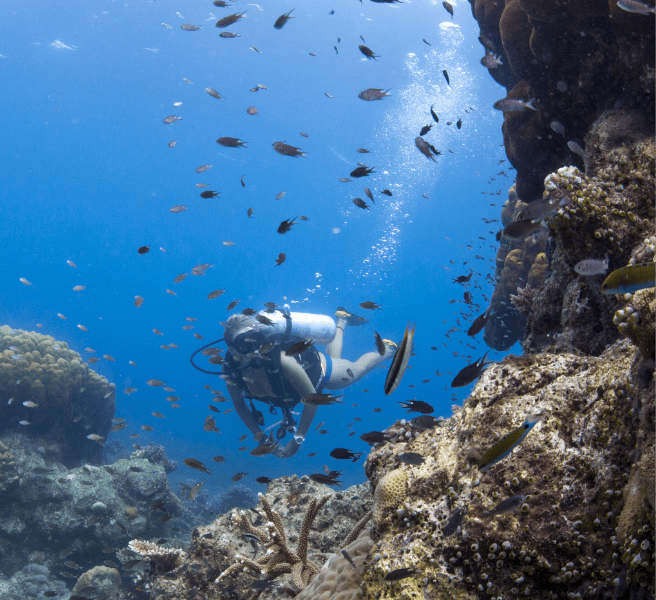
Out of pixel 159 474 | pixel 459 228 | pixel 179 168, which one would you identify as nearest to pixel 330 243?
pixel 459 228

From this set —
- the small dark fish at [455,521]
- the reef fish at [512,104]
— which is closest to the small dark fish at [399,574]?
the small dark fish at [455,521]

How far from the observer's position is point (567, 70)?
4781 millimetres

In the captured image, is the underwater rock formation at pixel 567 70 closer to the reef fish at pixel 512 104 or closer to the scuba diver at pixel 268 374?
the reef fish at pixel 512 104

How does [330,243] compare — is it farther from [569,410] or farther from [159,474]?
[569,410]

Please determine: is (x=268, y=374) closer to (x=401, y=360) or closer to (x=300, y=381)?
(x=300, y=381)

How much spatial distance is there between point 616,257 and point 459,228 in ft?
282

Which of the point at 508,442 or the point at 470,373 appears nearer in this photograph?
the point at 508,442

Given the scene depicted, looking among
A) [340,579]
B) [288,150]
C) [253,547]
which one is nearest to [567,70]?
[288,150]

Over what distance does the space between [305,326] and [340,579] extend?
9968 mm

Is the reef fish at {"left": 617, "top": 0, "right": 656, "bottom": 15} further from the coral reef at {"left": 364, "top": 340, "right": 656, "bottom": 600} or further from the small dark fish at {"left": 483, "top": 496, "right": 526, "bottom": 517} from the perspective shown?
the small dark fish at {"left": 483, "top": 496, "right": 526, "bottom": 517}

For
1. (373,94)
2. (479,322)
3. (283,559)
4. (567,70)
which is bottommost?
(283,559)

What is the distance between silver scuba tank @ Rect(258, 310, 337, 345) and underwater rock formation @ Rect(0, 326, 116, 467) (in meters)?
7.22

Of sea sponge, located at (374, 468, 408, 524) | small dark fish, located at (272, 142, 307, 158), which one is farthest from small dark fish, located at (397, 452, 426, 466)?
small dark fish, located at (272, 142, 307, 158)

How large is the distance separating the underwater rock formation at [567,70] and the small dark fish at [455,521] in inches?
168
